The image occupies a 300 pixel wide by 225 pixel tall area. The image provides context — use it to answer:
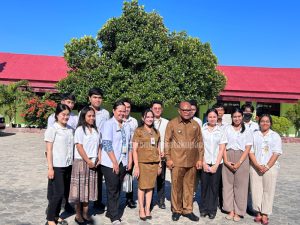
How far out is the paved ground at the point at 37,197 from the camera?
14.8ft

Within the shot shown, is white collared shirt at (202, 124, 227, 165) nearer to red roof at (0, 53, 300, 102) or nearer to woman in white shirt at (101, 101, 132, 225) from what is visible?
woman in white shirt at (101, 101, 132, 225)

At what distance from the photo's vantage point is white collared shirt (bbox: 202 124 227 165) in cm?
463

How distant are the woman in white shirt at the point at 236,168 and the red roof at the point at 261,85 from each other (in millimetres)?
15471

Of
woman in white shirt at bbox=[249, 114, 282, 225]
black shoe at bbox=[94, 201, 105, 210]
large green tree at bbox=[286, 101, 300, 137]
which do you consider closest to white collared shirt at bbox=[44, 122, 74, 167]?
black shoe at bbox=[94, 201, 105, 210]

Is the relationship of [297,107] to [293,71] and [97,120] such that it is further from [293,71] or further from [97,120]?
[97,120]

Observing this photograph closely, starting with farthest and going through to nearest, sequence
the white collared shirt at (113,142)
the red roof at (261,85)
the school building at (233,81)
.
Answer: the red roof at (261,85), the school building at (233,81), the white collared shirt at (113,142)

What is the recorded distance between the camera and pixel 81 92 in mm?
13594

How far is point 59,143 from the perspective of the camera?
3943mm

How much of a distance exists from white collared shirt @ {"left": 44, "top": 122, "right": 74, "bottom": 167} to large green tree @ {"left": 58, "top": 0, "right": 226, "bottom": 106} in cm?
896

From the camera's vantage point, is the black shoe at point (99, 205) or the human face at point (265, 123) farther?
the black shoe at point (99, 205)

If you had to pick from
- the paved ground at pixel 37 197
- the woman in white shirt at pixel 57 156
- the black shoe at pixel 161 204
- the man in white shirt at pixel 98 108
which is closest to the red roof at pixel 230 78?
the paved ground at pixel 37 197

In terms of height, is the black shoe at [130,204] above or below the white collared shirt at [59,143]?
below

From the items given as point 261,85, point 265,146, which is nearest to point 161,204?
point 265,146

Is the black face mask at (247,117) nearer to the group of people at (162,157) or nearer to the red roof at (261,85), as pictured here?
the group of people at (162,157)
